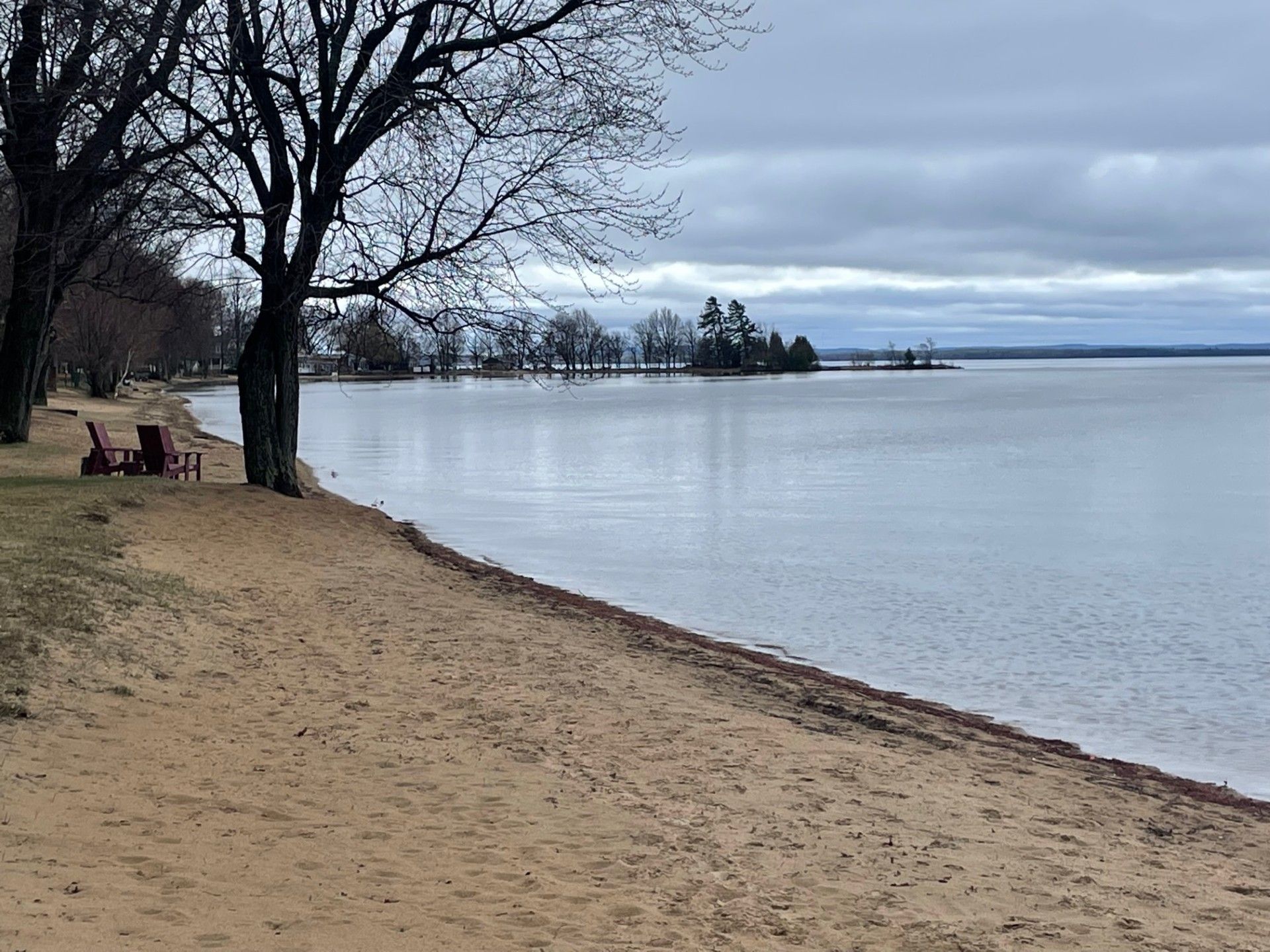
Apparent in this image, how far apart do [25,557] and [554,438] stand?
111 ft

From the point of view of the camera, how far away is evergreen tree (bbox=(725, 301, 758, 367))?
551 feet

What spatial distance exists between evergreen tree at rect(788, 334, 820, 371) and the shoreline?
164m

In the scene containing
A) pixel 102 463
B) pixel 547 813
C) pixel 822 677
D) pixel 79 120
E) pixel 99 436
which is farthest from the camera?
pixel 99 436

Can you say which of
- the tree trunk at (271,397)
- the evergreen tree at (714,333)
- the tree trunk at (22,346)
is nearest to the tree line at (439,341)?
the tree trunk at (271,397)

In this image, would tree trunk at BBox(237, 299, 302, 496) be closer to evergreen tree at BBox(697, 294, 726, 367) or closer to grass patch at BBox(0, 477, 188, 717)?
grass patch at BBox(0, 477, 188, 717)

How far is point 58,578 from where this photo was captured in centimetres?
941

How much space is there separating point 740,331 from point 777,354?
7.58m

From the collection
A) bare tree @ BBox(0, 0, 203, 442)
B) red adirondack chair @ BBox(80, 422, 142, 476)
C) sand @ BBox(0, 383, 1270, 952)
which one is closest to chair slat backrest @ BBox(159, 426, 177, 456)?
red adirondack chair @ BBox(80, 422, 142, 476)

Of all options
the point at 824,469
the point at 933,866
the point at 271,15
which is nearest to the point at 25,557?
the point at 933,866

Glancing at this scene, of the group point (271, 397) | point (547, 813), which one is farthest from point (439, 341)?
point (547, 813)

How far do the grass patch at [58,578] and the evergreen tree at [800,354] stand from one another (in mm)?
168092

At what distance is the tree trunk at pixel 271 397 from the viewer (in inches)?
720

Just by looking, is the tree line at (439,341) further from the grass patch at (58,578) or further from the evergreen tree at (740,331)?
the evergreen tree at (740,331)

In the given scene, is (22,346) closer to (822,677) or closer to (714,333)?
(822,677)
